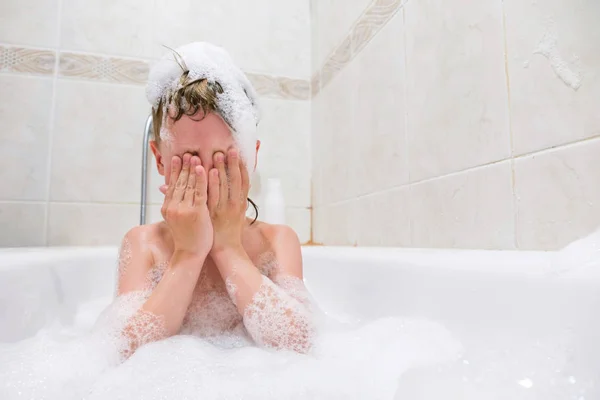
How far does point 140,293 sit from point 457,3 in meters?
0.90

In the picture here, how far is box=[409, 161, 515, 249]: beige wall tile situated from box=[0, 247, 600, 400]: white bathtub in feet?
0.34

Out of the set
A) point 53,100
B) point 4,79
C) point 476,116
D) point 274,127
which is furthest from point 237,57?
point 476,116

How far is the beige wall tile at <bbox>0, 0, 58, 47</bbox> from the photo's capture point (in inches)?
64.6

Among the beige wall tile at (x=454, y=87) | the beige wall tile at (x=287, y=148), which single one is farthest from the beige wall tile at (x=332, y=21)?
the beige wall tile at (x=454, y=87)

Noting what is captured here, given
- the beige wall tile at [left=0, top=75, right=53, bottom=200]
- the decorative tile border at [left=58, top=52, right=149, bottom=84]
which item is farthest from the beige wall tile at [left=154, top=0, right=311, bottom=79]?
the beige wall tile at [left=0, top=75, right=53, bottom=200]

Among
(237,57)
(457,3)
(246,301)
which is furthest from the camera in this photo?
(237,57)

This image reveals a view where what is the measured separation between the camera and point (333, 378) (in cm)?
55

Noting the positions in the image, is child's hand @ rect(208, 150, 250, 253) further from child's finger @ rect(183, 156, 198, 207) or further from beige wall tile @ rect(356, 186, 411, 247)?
beige wall tile @ rect(356, 186, 411, 247)

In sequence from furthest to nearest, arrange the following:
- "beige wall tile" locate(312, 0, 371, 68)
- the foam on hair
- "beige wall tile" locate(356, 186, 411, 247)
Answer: "beige wall tile" locate(312, 0, 371, 68)
"beige wall tile" locate(356, 186, 411, 247)
the foam on hair

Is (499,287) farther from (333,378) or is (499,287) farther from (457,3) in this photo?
(457,3)

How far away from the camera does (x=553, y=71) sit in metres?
0.74

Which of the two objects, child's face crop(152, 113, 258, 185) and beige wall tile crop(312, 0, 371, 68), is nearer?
child's face crop(152, 113, 258, 185)

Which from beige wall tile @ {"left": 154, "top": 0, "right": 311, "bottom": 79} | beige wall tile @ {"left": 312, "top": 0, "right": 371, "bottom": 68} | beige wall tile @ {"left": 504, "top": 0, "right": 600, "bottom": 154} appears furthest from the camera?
beige wall tile @ {"left": 154, "top": 0, "right": 311, "bottom": 79}

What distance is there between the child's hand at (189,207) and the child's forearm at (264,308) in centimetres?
6
